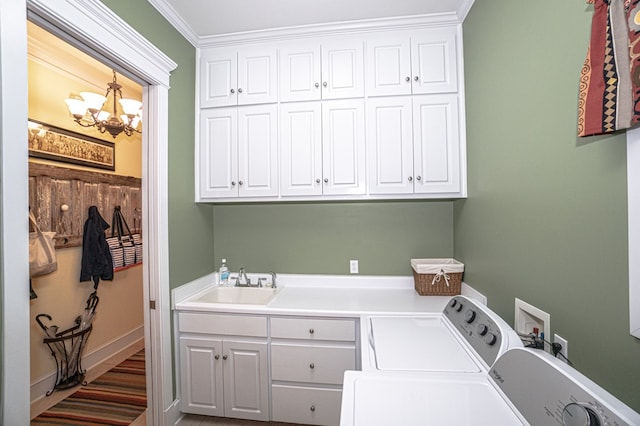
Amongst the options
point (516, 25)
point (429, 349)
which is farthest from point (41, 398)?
point (516, 25)

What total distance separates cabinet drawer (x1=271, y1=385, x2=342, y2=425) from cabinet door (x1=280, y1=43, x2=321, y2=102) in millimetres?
2004

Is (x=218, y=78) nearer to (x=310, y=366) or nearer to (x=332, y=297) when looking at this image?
(x=332, y=297)

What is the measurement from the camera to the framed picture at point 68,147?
7.14ft

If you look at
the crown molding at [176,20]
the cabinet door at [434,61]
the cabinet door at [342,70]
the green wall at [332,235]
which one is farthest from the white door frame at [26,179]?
the cabinet door at [434,61]

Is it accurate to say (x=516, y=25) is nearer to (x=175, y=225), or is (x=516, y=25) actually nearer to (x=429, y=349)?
(x=429, y=349)

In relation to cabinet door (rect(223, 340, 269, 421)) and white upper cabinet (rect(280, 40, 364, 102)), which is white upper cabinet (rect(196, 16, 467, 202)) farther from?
cabinet door (rect(223, 340, 269, 421))

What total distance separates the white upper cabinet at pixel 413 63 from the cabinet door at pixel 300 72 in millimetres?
388

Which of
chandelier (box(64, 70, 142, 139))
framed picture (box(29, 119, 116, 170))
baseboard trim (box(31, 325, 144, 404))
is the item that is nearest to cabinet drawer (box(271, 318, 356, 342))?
chandelier (box(64, 70, 142, 139))

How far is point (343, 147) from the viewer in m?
2.05

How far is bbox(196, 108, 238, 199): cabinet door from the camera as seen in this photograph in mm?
2152

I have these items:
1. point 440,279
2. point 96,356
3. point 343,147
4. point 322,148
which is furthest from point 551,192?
point 96,356

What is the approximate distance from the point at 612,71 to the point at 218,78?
222cm

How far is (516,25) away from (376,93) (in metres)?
0.89

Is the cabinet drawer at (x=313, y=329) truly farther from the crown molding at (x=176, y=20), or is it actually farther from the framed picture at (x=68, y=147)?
the framed picture at (x=68, y=147)
